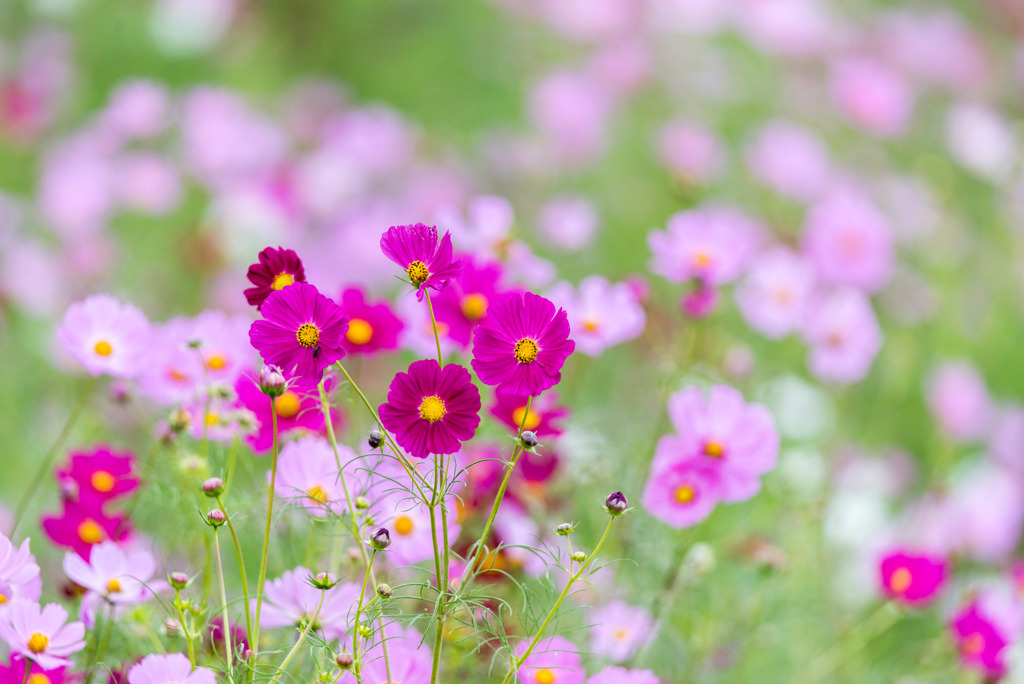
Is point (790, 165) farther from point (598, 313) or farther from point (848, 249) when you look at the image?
point (598, 313)

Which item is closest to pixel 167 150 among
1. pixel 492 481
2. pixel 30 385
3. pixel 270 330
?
pixel 30 385

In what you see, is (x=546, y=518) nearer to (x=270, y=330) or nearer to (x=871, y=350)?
(x=270, y=330)

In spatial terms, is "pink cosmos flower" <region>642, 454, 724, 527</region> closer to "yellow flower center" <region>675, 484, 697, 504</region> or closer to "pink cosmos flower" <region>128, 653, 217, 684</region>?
"yellow flower center" <region>675, 484, 697, 504</region>

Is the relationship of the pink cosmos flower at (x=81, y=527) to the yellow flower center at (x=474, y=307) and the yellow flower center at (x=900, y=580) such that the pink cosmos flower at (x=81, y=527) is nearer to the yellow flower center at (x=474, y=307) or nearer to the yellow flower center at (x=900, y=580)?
the yellow flower center at (x=474, y=307)

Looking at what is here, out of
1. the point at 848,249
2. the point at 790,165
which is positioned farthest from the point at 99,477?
the point at 790,165

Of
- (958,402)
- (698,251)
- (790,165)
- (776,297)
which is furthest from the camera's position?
(790,165)

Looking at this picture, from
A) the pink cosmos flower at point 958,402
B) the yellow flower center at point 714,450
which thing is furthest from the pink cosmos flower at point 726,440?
the pink cosmos flower at point 958,402

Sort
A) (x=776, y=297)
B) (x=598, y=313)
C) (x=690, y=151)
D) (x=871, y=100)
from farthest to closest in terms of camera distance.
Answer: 1. (x=871, y=100)
2. (x=690, y=151)
3. (x=776, y=297)
4. (x=598, y=313)

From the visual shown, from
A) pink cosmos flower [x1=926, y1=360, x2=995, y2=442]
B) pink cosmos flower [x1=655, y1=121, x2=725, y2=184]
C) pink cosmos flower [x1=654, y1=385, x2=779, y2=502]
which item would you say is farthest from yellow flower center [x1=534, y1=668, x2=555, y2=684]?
pink cosmos flower [x1=655, y1=121, x2=725, y2=184]
